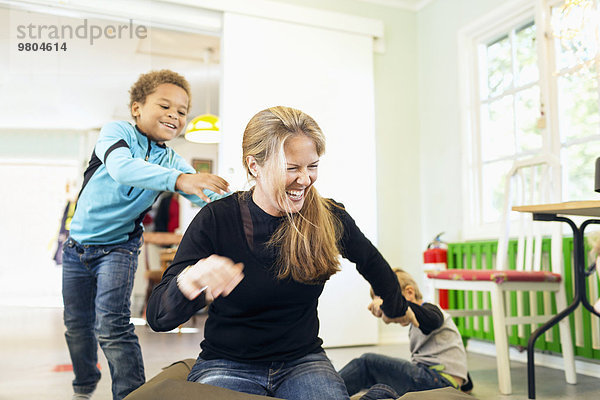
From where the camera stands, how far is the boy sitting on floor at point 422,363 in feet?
6.02

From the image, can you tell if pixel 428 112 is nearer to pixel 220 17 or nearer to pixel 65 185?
pixel 220 17

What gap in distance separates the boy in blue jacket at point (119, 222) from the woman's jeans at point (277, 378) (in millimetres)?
476

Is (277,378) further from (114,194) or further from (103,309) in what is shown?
(114,194)

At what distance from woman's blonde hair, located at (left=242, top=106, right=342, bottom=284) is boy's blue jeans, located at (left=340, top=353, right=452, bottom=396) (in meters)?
0.80

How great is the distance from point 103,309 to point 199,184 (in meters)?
0.56

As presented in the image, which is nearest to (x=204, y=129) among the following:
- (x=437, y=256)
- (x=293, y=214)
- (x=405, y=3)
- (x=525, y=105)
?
(x=405, y=3)

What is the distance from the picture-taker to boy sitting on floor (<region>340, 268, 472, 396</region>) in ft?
6.02

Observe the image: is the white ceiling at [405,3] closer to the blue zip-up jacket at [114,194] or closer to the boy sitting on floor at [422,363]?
the boy sitting on floor at [422,363]

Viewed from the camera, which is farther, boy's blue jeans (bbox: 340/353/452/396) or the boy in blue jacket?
boy's blue jeans (bbox: 340/353/452/396)

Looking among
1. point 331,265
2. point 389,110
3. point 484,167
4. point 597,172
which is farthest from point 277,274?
point 389,110

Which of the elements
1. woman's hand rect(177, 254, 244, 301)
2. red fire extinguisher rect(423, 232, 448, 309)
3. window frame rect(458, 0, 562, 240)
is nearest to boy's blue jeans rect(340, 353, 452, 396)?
woman's hand rect(177, 254, 244, 301)

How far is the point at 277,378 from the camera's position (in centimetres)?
119

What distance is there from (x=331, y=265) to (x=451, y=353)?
3.04 feet

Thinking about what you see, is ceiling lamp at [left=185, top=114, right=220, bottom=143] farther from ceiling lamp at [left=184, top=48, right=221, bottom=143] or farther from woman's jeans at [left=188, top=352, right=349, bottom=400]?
woman's jeans at [left=188, top=352, right=349, bottom=400]
